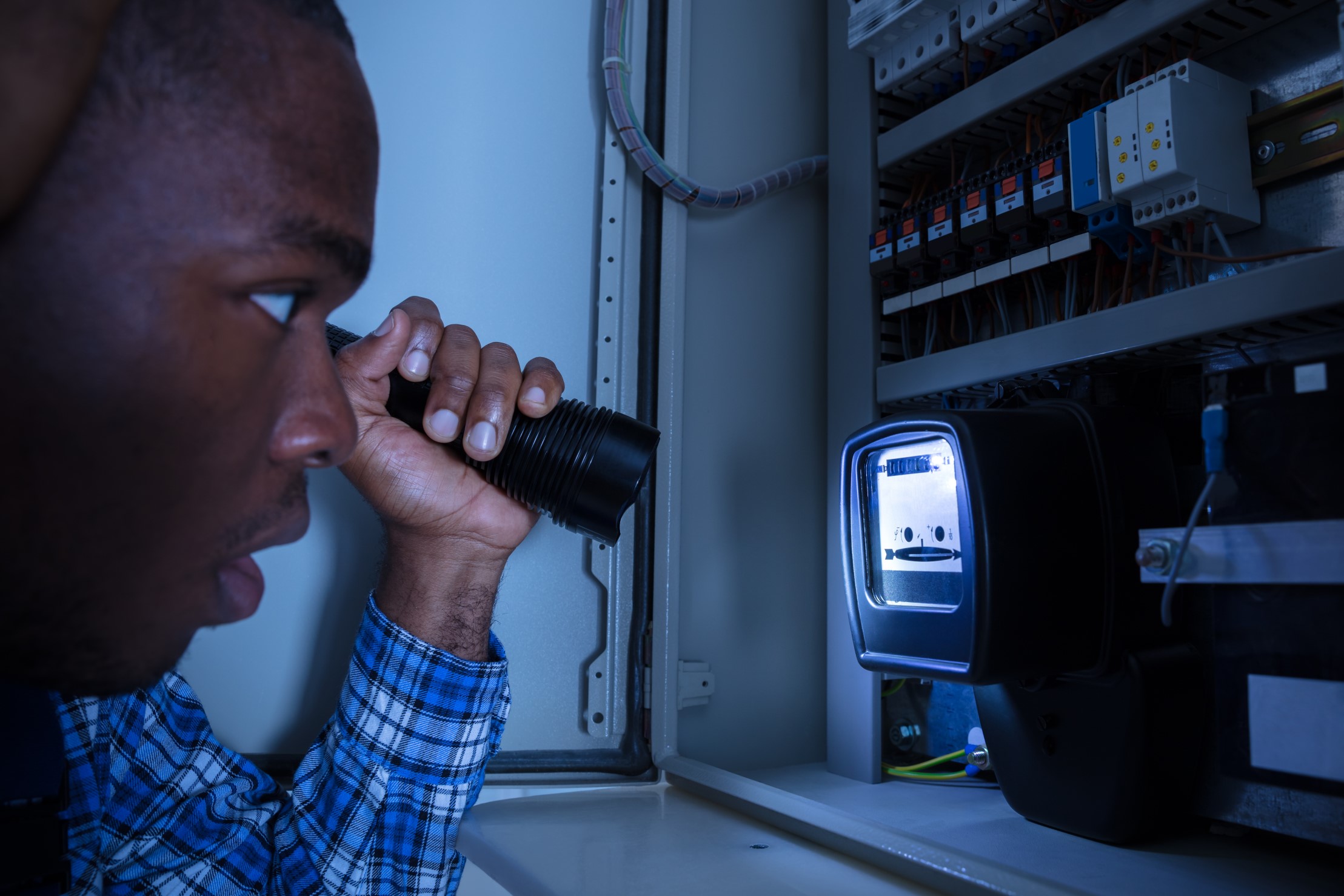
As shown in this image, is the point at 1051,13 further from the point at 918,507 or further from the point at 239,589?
the point at 239,589

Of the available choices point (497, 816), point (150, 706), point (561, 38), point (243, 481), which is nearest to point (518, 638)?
point (497, 816)

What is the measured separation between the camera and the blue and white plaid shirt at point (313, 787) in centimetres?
94

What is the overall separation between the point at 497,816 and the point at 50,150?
882mm

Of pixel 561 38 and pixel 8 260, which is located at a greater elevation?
pixel 561 38

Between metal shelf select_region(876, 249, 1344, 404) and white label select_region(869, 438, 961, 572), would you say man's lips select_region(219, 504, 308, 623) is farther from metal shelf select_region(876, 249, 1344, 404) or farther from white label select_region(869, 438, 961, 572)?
metal shelf select_region(876, 249, 1344, 404)

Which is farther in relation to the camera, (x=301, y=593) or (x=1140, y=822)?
(x=301, y=593)

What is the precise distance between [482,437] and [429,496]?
8.3 inches

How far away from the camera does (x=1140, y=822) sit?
0.85 metres

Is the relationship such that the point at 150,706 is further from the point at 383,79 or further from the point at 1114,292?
the point at 1114,292

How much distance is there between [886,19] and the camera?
1.18 m

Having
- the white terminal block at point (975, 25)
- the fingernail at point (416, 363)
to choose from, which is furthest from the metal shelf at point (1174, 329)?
the fingernail at point (416, 363)

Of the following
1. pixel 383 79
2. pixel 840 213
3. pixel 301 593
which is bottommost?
pixel 301 593

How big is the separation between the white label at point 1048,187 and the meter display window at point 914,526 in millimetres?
358

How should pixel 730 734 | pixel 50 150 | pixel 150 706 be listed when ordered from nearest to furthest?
pixel 50 150, pixel 150 706, pixel 730 734
